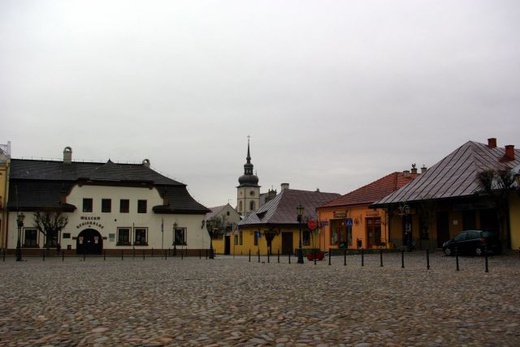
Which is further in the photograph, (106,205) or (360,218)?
(106,205)

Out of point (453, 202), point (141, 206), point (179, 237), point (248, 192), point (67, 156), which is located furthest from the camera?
point (248, 192)

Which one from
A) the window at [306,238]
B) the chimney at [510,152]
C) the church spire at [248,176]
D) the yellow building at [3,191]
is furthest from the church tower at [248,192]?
the chimney at [510,152]

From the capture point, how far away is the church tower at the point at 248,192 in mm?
133137

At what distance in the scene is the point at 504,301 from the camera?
35.5 feet

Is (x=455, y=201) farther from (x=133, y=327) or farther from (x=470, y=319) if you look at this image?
(x=133, y=327)

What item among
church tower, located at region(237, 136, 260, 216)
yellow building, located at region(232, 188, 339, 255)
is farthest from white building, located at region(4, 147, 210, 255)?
church tower, located at region(237, 136, 260, 216)

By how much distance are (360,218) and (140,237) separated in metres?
21.0

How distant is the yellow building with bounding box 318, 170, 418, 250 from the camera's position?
44.2m

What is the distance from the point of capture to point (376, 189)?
47188 mm

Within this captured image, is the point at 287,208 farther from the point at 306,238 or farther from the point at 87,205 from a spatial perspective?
the point at 87,205

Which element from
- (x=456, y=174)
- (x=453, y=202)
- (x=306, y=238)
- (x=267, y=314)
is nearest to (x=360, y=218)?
(x=456, y=174)

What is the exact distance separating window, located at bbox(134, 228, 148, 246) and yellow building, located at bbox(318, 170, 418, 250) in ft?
55.6

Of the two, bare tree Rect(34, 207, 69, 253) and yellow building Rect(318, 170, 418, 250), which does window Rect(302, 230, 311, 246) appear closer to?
yellow building Rect(318, 170, 418, 250)

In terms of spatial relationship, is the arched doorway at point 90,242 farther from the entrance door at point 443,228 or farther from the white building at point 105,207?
the entrance door at point 443,228
